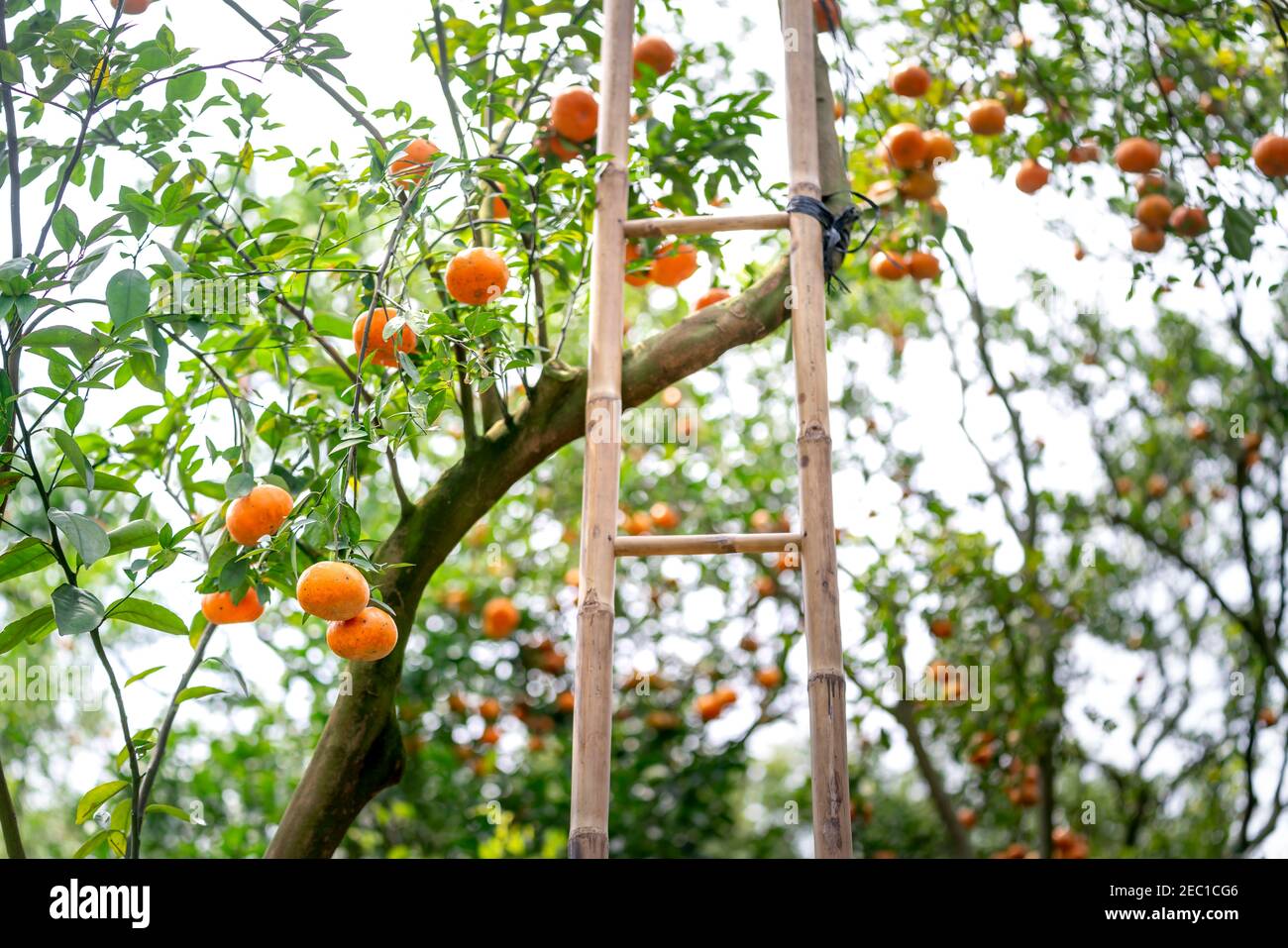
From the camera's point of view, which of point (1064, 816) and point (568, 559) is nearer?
point (568, 559)

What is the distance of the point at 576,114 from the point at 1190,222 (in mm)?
1508

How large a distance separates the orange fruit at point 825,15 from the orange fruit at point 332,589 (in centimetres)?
148

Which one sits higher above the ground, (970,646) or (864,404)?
(864,404)

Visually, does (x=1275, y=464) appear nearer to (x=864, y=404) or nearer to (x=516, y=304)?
(x=864, y=404)

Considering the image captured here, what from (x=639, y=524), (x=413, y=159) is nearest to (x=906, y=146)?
(x=413, y=159)

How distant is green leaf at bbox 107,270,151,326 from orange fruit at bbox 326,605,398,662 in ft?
1.47

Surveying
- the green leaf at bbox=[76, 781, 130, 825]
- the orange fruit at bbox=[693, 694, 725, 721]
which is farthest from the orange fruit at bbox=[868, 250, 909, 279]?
the orange fruit at bbox=[693, 694, 725, 721]

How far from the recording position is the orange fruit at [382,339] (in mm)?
1635

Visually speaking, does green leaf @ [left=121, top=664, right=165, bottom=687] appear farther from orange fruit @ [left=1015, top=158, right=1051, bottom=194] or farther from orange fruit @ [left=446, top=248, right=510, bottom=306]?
orange fruit @ [left=1015, top=158, right=1051, bottom=194]

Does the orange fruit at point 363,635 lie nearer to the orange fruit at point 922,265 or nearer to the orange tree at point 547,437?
the orange tree at point 547,437

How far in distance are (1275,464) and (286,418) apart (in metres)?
4.25
